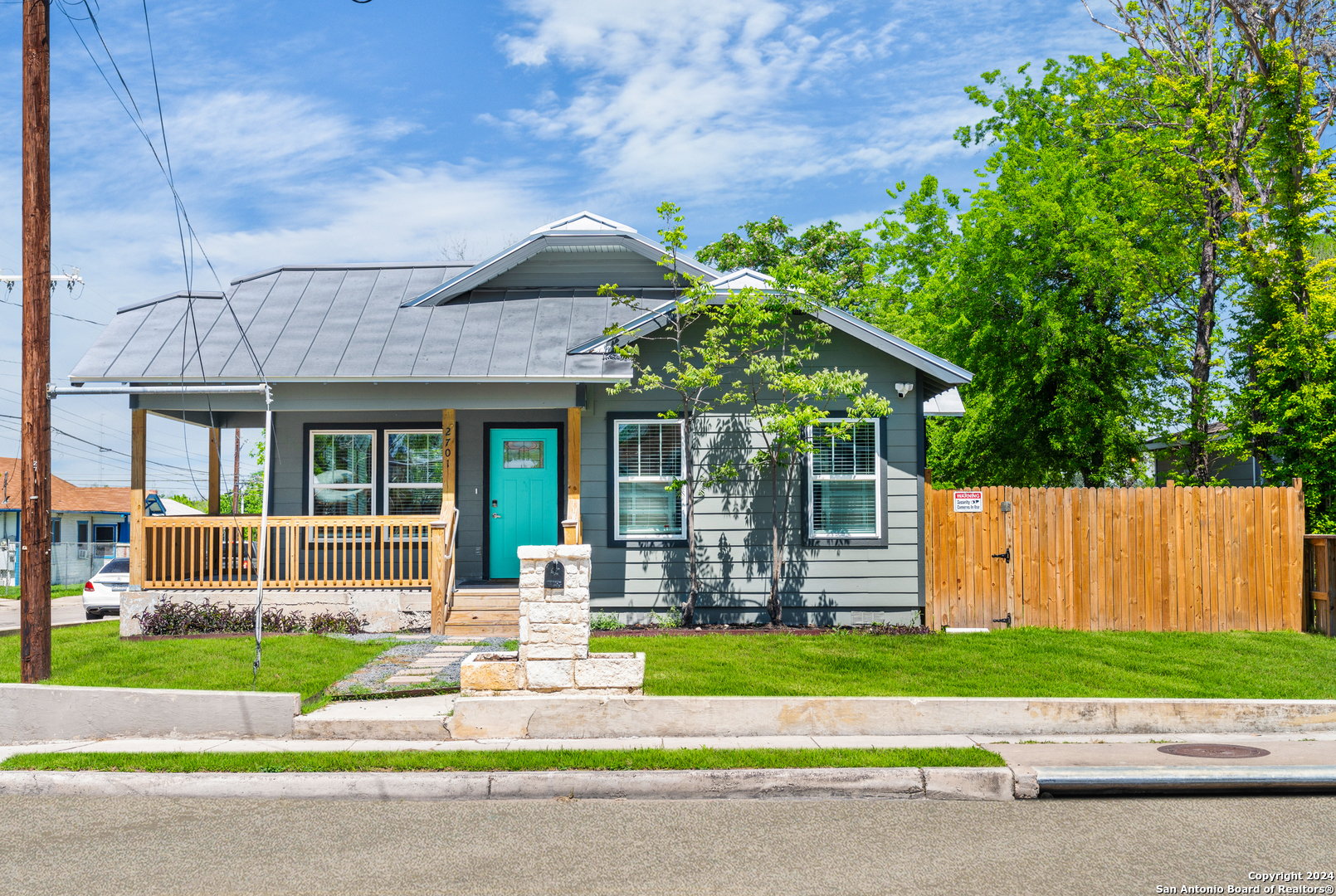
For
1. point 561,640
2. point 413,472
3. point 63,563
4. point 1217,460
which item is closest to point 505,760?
point 561,640

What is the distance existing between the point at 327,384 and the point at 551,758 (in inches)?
292

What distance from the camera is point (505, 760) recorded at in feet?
22.8

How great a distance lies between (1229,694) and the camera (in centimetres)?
888

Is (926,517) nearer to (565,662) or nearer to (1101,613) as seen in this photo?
(1101,613)

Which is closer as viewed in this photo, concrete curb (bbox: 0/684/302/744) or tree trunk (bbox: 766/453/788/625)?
concrete curb (bbox: 0/684/302/744)

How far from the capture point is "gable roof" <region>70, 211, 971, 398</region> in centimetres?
1254

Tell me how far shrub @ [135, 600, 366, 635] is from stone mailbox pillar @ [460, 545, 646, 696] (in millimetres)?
5236

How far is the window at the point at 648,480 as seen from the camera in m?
13.1

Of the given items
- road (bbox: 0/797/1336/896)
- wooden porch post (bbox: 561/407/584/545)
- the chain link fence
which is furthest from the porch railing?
the chain link fence

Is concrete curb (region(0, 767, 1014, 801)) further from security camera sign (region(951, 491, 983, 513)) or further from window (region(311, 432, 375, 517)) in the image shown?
window (region(311, 432, 375, 517))

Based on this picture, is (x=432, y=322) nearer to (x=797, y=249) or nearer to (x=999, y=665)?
(x=999, y=665)

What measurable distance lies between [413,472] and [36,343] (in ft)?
19.2

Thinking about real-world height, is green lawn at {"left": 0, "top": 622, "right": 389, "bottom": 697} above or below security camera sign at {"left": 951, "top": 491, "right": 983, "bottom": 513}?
below

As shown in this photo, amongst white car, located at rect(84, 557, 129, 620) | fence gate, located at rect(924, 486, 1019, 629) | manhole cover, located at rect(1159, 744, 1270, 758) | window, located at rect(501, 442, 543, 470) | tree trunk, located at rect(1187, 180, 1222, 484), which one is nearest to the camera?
manhole cover, located at rect(1159, 744, 1270, 758)
